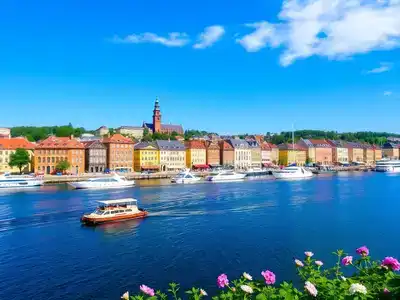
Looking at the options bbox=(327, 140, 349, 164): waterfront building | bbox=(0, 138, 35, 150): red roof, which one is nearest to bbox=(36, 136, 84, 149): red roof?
bbox=(0, 138, 35, 150): red roof

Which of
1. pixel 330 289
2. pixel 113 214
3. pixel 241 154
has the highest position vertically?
pixel 241 154

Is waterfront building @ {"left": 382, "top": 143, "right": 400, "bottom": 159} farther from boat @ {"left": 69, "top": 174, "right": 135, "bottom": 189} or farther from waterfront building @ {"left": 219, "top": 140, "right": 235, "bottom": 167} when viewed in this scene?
boat @ {"left": 69, "top": 174, "right": 135, "bottom": 189}

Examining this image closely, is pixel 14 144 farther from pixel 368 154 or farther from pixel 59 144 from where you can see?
pixel 368 154

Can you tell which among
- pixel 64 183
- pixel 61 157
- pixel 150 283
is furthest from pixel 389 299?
pixel 61 157

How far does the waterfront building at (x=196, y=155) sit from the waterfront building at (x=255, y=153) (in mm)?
15576

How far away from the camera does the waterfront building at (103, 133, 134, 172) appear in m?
83.9

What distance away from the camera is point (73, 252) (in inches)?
810

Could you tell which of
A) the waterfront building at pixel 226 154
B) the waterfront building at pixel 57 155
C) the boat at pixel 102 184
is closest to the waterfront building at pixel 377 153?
the waterfront building at pixel 226 154

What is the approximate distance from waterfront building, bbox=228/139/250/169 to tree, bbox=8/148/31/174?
52.4 metres

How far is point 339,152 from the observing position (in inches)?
5315

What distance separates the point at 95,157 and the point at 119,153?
5.68m

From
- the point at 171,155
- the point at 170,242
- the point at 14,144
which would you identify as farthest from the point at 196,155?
the point at 170,242

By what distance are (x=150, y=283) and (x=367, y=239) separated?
531 inches

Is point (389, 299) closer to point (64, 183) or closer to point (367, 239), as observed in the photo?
point (367, 239)
